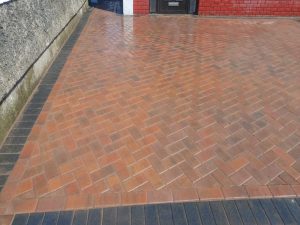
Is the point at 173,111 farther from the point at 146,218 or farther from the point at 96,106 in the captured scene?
the point at 146,218

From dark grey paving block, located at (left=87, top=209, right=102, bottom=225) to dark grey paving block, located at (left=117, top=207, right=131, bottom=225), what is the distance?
18cm

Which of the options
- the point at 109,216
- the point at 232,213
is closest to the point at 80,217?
the point at 109,216

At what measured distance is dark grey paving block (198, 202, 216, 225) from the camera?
2498 mm

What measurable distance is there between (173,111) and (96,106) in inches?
48.1

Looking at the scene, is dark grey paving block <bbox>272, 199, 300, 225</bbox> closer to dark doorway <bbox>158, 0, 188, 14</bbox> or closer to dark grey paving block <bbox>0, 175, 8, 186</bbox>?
dark grey paving block <bbox>0, 175, 8, 186</bbox>

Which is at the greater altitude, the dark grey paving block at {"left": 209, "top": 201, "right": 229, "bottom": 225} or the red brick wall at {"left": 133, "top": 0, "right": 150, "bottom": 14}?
the red brick wall at {"left": 133, "top": 0, "right": 150, "bottom": 14}

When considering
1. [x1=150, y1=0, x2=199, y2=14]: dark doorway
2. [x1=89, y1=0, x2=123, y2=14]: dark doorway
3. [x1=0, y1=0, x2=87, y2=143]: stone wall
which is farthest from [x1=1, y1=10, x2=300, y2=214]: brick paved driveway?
[x1=89, y1=0, x2=123, y2=14]: dark doorway

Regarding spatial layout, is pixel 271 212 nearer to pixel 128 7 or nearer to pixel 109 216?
pixel 109 216

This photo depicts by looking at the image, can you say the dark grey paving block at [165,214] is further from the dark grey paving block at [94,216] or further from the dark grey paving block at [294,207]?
the dark grey paving block at [294,207]

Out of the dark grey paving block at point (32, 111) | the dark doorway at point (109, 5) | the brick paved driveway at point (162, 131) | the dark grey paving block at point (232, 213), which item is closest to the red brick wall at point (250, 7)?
the dark doorway at point (109, 5)

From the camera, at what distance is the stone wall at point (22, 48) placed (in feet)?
11.4

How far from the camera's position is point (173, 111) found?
4125 millimetres

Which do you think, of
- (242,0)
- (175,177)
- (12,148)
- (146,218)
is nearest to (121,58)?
(12,148)

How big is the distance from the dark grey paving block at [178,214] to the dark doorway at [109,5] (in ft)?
31.3
